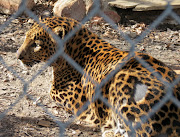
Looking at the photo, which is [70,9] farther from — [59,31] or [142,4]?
[59,31]

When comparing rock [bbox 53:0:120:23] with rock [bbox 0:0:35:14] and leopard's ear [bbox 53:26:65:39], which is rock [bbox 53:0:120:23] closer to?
rock [bbox 0:0:35:14]

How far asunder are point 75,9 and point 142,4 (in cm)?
160

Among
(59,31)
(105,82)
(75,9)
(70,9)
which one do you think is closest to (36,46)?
(59,31)

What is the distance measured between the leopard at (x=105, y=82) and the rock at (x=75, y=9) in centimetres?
311

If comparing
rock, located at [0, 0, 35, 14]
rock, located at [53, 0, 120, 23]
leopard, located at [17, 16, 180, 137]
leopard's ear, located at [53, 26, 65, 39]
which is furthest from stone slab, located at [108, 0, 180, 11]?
leopard's ear, located at [53, 26, 65, 39]

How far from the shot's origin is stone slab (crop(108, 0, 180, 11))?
711 cm

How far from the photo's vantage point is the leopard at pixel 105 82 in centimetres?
270

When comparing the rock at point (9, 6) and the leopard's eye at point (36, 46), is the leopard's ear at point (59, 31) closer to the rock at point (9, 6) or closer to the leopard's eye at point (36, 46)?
the leopard's eye at point (36, 46)

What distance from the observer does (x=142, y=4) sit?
7.28 m

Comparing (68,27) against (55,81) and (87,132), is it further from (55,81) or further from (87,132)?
(87,132)

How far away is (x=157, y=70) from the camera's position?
2.93 meters

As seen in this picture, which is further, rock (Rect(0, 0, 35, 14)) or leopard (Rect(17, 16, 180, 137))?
rock (Rect(0, 0, 35, 14))

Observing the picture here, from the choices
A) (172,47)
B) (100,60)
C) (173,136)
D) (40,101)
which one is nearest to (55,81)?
(40,101)

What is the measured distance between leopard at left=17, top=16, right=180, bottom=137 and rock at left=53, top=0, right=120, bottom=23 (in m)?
3.11
